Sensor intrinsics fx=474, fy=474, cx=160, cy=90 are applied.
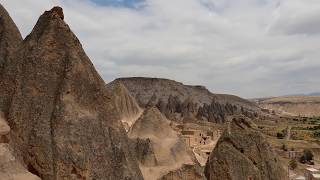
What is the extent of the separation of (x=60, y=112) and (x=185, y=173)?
8192 mm

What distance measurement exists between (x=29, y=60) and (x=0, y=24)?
1746 mm

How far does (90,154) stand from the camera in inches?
352

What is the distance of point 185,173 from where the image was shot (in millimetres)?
16406

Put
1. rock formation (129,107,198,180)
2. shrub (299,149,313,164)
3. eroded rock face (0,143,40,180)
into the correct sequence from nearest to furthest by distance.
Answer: eroded rock face (0,143,40,180) → rock formation (129,107,198,180) → shrub (299,149,313,164)

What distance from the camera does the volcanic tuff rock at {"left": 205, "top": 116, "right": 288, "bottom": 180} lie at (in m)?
14.5

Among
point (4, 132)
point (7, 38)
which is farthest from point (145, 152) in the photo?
point (4, 132)

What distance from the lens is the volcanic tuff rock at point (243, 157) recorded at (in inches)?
570

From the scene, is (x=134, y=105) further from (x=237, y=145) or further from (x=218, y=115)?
(x=218, y=115)

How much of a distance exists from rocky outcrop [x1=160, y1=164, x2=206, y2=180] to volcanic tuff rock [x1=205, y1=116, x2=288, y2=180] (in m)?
1.01

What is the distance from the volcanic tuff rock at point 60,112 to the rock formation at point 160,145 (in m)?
7.36

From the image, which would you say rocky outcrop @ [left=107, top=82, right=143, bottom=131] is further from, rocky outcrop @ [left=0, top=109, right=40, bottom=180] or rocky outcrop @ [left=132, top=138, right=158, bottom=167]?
rocky outcrop @ [left=0, top=109, right=40, bottom=180]

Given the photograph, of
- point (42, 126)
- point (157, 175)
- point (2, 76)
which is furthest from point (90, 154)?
point (157, 175)

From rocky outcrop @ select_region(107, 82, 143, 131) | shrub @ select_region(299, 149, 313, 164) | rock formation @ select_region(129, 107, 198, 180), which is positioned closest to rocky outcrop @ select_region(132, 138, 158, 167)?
rock formation @ select_region(129, 107, 198, 180)

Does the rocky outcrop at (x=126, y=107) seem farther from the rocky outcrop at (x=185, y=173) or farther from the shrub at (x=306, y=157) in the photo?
the shrub at (x=306, y=157)
